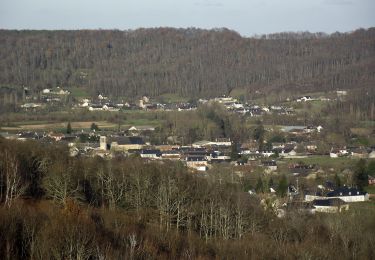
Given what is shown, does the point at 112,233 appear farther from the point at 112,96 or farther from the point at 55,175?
the point at 112,96

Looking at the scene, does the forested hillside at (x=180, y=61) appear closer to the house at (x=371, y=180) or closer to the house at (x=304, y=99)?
the house at (x=304, y=99)

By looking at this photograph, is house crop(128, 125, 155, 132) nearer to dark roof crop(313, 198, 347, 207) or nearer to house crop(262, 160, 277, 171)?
house crop(262, 160, 277, 171)

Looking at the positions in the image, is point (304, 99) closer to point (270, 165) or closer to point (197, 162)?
point (197, 162)

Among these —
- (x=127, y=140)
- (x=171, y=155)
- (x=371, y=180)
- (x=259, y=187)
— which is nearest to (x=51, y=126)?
(x=127, y=140)

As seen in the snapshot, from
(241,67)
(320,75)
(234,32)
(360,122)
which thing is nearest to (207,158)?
(360,122)

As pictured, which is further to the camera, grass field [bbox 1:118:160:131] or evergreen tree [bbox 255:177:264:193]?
grass field [bbox 1:118:160:131]

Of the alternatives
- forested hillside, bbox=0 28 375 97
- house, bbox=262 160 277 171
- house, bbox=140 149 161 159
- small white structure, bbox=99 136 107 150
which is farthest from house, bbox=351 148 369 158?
forested hillside, bbox=0 28 375 97

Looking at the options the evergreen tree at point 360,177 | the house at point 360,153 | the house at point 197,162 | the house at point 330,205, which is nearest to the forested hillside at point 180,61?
the house at point 360,153
